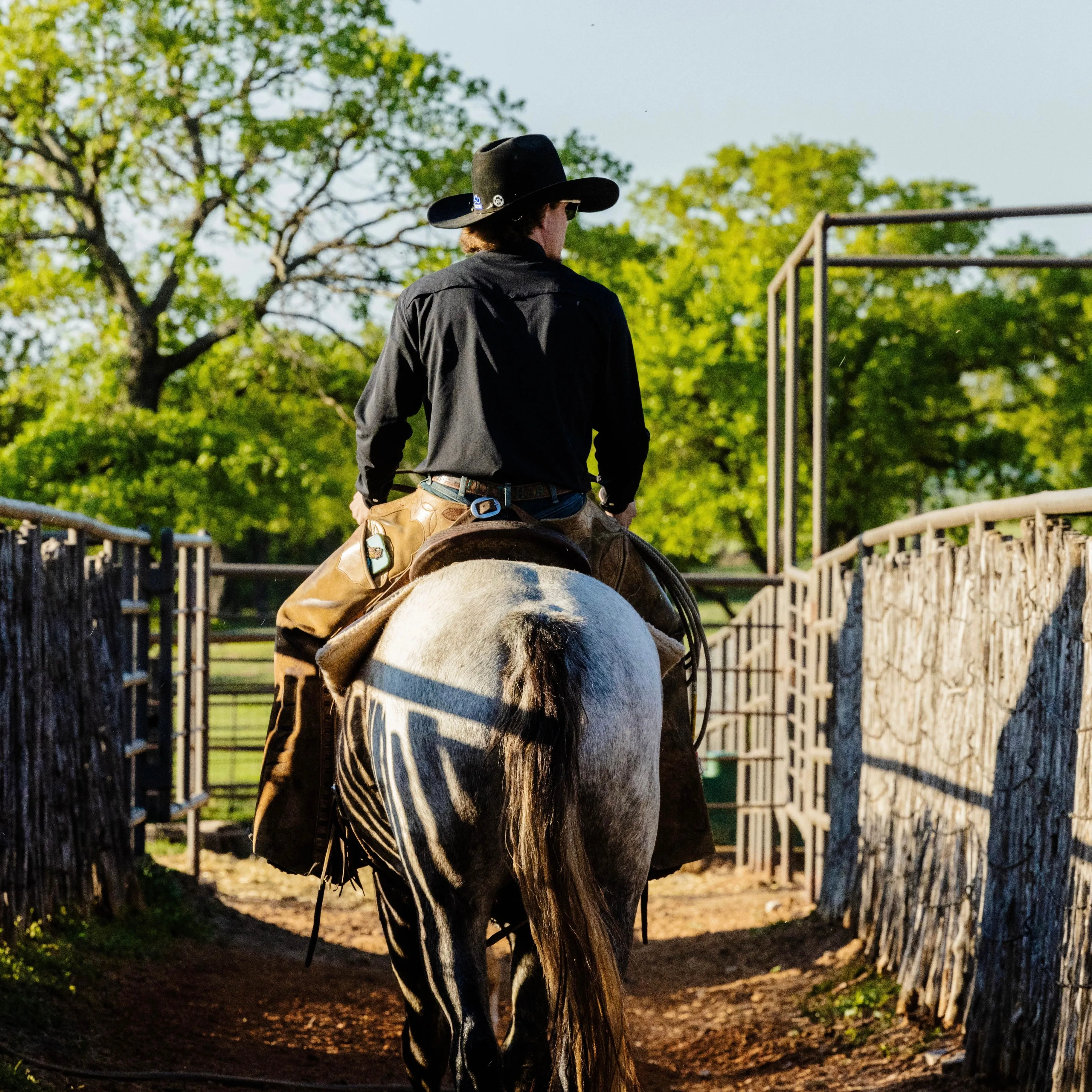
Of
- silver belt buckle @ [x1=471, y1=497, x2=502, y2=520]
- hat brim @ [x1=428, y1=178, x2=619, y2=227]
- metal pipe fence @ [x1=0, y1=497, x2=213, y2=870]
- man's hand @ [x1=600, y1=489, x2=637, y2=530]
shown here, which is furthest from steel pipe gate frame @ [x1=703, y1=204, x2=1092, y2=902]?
metal pipe fence @ [x1=0, y1=497, x2=213, y2=870]

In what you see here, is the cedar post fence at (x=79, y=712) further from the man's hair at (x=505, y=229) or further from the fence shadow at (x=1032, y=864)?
the fence shadow at (x=1032, y=864)

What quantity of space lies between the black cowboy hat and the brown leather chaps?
2.51 ft

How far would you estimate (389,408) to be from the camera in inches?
131

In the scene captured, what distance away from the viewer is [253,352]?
20.0 m

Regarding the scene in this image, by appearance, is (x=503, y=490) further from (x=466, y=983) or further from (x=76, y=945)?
(x=76, y=945)

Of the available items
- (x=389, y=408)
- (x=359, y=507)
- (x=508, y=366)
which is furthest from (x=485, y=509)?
(x=359, y=507)

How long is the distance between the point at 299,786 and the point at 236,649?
41.0 metres

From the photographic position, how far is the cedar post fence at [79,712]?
474 centimetres

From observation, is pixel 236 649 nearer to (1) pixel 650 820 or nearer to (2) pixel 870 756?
(2) pixel 870 756

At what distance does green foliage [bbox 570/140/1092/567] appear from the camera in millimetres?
20984

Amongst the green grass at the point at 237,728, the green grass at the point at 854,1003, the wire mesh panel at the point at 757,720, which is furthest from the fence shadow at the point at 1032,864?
the wire mesh panel at the point at 757,720

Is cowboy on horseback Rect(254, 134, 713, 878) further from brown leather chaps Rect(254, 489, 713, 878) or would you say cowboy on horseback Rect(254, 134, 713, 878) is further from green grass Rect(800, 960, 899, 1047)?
green grass Rect(800, 960, 899, 1047)

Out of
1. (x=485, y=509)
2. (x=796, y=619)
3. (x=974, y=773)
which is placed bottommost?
(x=974, y=773)

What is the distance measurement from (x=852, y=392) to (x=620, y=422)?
19.5m
